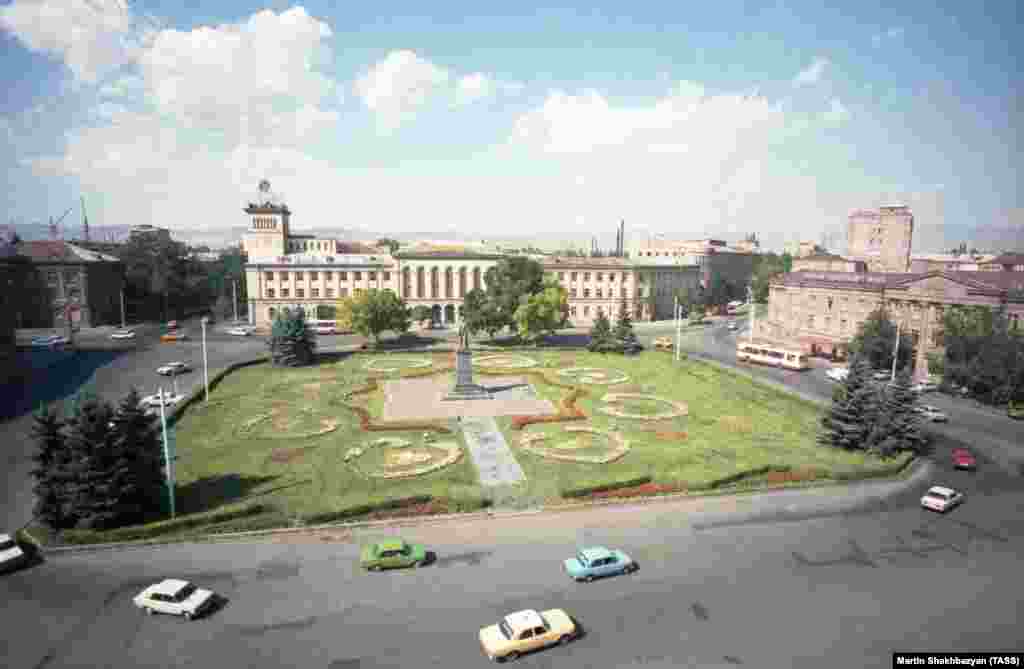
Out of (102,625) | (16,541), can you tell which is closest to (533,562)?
(102,625)

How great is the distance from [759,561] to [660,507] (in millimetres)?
6349

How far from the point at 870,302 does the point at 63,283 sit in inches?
4635

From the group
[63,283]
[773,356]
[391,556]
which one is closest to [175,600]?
[391,556]

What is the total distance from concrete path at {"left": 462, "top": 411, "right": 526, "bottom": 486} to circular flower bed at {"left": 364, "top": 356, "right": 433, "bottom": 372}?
73.7 feet

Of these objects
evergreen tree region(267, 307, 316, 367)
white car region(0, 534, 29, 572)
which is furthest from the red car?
evergreen tree region(267, 307, 316, 367)

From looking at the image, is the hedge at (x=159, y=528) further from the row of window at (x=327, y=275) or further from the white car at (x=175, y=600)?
the row of window at (x=327, y=275)

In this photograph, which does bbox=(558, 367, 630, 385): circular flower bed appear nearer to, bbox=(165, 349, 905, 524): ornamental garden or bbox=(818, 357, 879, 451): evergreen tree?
bbox=(165, 349, 905, 524): ornamental garden

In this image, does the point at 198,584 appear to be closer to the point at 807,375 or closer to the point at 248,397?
the point at 248,397

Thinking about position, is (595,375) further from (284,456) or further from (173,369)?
(173,369)

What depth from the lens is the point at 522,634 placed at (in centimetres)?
1889

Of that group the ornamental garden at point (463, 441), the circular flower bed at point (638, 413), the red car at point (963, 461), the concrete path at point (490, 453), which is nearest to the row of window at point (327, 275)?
the ornamental garden at point (463, 441)

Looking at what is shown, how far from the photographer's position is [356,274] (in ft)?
325

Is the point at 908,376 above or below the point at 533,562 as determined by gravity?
above

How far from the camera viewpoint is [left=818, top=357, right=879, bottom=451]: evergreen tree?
126 ft
